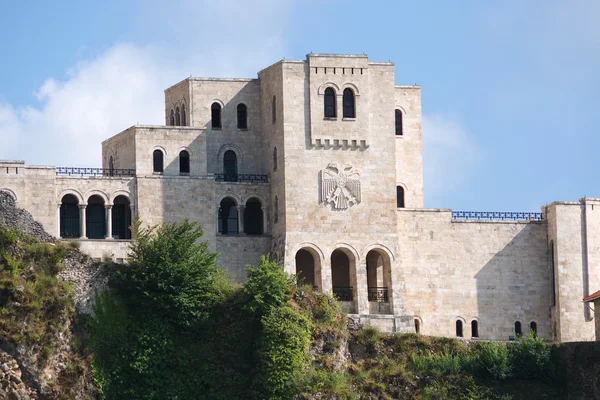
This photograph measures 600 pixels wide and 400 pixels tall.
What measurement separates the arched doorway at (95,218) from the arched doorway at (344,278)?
10.6m

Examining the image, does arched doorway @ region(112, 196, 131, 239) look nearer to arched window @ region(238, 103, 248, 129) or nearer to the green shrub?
arched window @ region(238, 103, 248, 129)

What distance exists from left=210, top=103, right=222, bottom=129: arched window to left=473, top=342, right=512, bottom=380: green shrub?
19225 mm

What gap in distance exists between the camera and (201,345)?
241 ft

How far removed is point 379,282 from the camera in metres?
85.5

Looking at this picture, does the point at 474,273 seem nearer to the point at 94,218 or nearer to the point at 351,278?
the point at 351,278

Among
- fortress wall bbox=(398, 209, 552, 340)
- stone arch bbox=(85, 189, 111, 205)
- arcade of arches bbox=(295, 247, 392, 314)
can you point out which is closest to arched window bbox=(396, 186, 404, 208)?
fortress wall bbox=(398, 209, 552, 340)

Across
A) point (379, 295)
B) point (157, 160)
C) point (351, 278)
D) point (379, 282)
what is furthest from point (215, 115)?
point (379, 295)

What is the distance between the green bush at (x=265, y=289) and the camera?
7406 centimetres

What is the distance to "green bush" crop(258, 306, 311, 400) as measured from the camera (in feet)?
238

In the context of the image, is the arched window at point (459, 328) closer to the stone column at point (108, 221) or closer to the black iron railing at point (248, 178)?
the black iron railing at point (248, 178)

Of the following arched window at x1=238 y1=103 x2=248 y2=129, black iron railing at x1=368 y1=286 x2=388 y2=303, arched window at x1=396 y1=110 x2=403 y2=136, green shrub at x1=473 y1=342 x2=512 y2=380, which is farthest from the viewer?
arched window at x1=396 y1=110 x2=403 y2=136

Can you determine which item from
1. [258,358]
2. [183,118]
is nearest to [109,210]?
[183,118]

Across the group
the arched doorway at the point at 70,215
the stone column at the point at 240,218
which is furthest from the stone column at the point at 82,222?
the stone column at the point at 240,218

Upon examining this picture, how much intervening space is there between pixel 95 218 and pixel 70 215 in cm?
125
